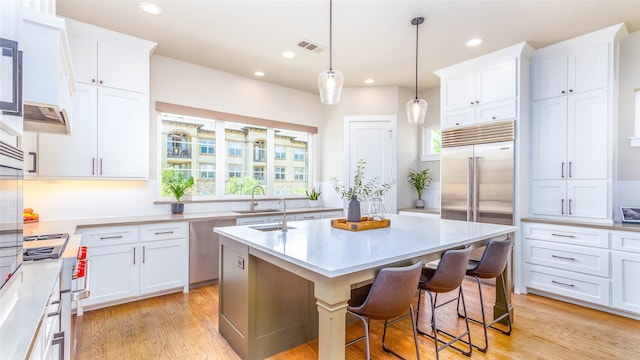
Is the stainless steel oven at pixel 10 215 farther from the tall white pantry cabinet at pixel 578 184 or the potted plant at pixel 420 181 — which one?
the potted plant at pixel 420 181

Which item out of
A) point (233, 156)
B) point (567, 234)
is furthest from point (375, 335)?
point (233, 156)

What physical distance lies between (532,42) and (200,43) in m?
3.74

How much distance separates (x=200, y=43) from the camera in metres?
3.47

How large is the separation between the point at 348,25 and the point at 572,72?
99.6 inches

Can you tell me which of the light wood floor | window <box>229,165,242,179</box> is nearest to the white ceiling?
window <box>229,165,242,179</box>

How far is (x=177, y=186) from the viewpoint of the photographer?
149 inches

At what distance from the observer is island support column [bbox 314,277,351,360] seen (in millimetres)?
1504

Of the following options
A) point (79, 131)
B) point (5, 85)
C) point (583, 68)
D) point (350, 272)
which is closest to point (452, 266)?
point (350, 272)

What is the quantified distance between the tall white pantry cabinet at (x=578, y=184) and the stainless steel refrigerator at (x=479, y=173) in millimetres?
349

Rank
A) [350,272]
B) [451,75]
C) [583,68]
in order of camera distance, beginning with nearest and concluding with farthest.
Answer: [350,272], [583,68], [451,75]

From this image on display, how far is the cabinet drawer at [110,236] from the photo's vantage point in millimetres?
2918

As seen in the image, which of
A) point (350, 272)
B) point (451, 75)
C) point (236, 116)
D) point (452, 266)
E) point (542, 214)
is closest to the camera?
point (350, 272)

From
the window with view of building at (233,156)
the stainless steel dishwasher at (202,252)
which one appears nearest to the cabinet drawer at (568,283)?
the window with view of building at (233,156)

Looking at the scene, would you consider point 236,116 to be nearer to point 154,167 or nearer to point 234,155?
point 234,155
